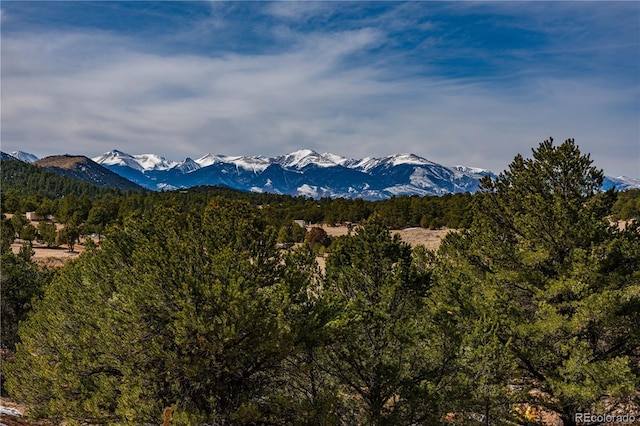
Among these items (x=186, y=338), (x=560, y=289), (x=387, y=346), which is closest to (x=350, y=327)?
(x=387, y=346)

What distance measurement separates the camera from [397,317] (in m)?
13.4

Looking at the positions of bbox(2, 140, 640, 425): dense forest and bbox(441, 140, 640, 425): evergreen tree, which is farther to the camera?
bbox(441, 140, 640, 425): evergreen tree

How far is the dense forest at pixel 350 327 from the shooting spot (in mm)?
11570

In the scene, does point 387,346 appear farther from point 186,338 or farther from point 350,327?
point 186,338

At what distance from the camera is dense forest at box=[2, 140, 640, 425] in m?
11.6

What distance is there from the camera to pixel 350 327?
12039 mm

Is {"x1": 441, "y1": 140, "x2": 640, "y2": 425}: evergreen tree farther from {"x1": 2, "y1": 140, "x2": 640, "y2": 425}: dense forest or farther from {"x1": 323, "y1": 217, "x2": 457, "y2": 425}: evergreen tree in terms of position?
{"x1": 323, "y1": 217, "x2": 457, "y2": 425}: evergreen tree

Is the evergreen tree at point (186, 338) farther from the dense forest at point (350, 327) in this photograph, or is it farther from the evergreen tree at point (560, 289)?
the evergreen tree at point (560, 289)

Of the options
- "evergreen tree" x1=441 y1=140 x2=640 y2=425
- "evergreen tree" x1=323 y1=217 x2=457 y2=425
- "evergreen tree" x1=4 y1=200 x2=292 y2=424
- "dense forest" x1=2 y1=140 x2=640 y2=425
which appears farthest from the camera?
"evergreen tree" x1=441 y1=140 x2=640 y2=425

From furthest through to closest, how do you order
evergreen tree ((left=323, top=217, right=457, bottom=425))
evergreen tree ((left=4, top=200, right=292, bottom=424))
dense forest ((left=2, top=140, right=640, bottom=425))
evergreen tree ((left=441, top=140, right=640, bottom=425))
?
evergreen tree ((left=441, top=140, right=640, bottom=425)) → evergreen tree ((left=323, top=217, right=457, bottom=425)) → dense forest ((left=2, top=140, right=640, bottom=425)) → evergreen tree ((left=4, top=200, right=292, bottom=424))

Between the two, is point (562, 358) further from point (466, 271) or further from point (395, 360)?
point (395, 360)

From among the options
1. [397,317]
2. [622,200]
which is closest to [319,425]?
[397,317]

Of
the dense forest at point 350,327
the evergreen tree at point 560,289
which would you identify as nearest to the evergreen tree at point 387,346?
the dense forest at point 350,327

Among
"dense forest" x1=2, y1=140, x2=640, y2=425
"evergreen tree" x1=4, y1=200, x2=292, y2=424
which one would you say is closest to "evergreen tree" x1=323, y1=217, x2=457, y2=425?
"dense forest" x1=2, y1=140, x2=640, y2=425
